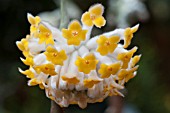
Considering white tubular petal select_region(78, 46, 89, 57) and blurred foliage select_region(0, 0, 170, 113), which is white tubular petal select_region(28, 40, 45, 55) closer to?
white tubular petal select_region(78, 46, 89, 57)

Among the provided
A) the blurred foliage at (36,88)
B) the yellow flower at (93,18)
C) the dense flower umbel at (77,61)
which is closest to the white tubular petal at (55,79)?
the dense flower umbel at (77,61)

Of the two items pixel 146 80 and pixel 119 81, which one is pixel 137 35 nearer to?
pixel 146 80

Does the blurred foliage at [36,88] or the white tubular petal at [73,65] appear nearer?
the white tubular petal at [73,65]

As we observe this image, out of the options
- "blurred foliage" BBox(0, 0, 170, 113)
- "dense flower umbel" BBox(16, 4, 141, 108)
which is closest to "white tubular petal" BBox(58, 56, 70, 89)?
"dense flower umbel" BBox(16, 4, 141, 108)

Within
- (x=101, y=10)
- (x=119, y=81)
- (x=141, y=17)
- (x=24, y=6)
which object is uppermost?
(x=101, y=10)

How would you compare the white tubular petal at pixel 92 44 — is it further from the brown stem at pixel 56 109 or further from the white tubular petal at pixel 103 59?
the brown stem at pixel 56 109

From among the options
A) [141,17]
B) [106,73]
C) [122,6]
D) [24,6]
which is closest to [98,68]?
[106,73]
